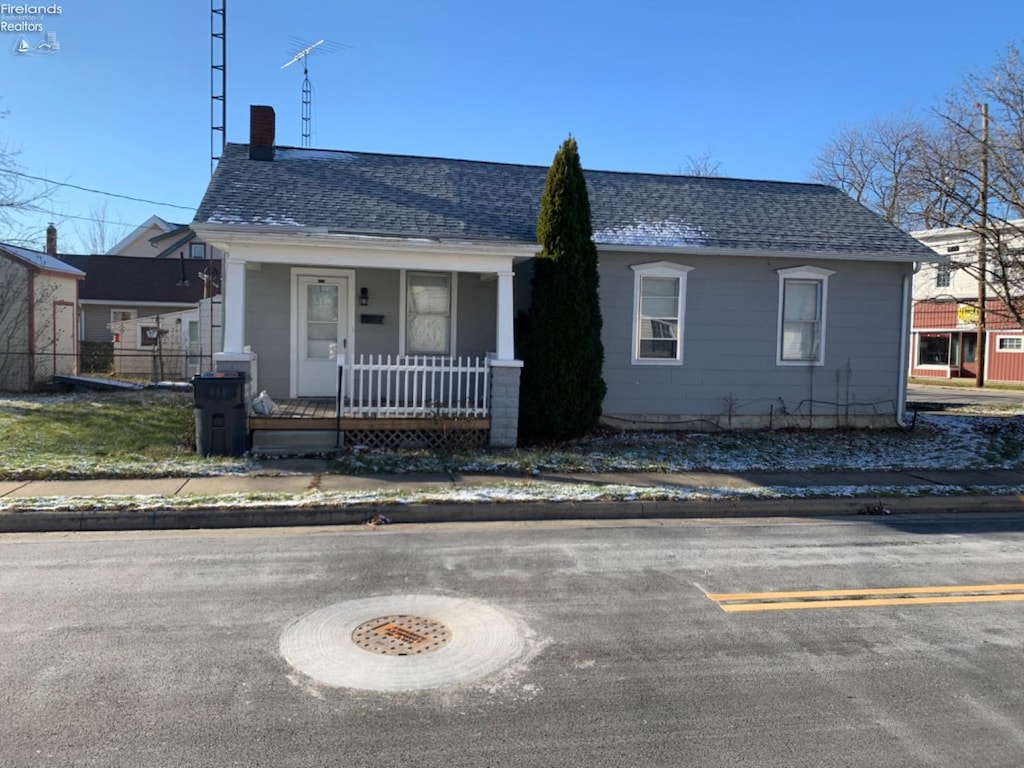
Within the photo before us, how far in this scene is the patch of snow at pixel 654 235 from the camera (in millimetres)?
13031

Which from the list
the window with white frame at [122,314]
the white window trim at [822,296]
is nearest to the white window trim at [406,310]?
the white window trim at [822,296]

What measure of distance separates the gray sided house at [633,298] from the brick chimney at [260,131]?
0.03 meters

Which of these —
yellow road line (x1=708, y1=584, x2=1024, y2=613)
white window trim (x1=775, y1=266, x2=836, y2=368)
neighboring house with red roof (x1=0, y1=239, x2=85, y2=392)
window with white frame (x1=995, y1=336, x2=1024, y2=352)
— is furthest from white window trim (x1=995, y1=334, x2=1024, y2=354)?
neighboring house with red roof (x1=0, y1=239, x2=85, y2=392)

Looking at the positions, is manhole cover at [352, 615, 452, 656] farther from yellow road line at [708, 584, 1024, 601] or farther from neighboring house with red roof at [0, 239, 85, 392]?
neighboring house with red roof at [0, 239, 85, 392]

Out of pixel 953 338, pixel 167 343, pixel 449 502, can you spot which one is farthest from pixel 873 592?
pixel 953 338

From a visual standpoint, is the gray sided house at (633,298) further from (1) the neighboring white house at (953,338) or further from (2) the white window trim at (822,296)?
(1) the neighboring white house at (953,338)

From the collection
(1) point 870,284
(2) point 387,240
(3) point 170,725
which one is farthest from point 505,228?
(3) point 170,725

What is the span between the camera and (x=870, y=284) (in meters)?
14.2

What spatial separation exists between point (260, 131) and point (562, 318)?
283 inches

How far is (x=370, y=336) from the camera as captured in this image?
13.3m

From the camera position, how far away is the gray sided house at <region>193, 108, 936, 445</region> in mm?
12969

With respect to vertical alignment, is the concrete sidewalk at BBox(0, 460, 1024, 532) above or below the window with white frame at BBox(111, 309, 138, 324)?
below

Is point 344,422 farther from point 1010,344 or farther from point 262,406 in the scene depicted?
point 1010,344

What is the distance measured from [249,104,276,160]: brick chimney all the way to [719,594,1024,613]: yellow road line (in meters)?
12.4
